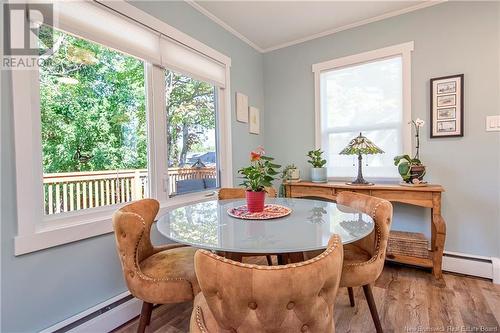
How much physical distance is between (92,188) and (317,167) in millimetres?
2238

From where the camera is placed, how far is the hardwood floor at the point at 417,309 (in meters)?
1.57

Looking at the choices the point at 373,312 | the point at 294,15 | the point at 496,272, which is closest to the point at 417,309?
the point at 373,312

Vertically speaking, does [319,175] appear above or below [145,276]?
above

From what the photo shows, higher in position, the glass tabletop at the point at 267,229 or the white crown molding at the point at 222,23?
the white crown molding at the point at 222,23

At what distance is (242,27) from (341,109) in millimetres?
1505

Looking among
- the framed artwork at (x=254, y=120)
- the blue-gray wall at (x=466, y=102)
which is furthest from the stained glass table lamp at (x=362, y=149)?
the framed artwork at (x=254, y=120)

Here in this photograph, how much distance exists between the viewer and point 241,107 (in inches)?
118

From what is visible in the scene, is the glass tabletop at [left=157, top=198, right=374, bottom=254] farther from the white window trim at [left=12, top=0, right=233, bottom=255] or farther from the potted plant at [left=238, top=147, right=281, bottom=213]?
the white window trim at [left=12, top=0, right=233, bottom=255]

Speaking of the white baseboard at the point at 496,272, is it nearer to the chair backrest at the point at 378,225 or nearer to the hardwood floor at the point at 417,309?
the hardwood floor at the point at 417,309

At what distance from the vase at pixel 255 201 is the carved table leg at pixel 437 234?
1659 millimetres

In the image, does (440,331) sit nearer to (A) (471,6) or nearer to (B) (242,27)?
(A) (471,6)

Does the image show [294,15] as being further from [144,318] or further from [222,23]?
[144,318]

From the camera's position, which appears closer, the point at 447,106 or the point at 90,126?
the point at 90,126

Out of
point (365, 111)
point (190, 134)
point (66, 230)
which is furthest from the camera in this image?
A: point (365, 111)
